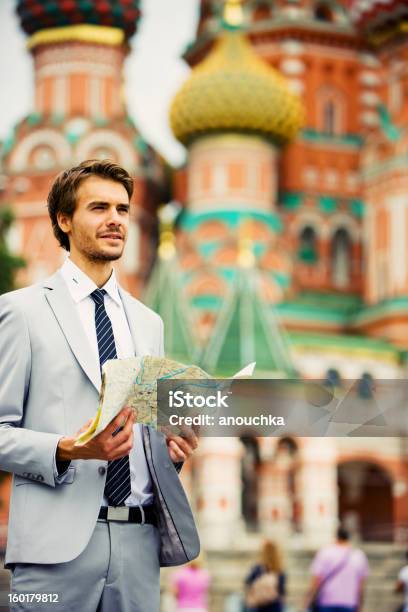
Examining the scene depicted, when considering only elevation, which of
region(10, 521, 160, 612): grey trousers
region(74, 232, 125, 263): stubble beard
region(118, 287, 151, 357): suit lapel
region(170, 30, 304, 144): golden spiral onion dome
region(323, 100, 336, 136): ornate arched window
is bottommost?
region(10, 521, 160, 612): grey trousers

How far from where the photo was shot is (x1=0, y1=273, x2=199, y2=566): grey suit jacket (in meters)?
2.77

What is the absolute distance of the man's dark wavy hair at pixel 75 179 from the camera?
2.97 meters

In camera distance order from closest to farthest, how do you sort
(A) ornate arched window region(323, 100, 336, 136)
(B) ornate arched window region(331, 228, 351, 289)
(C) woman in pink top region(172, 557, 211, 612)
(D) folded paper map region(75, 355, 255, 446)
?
(D) folded paper map region(75, 355, 255, 446)
(C) woman in pink top region(172, 557, 211, 612)
(B) ornate arched window region(331, 228, 351, 289)
(A) ornate arched window region(323, 100, 336, 136)

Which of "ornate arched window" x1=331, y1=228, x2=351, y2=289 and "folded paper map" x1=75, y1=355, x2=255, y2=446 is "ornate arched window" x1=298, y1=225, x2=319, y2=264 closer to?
"ornate arched window" x1=331, y1=228, x2=351, y2=289

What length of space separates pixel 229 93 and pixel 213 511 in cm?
972

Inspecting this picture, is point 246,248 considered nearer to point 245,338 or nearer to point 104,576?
point 245,338

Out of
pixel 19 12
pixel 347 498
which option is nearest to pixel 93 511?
pixel 347 498

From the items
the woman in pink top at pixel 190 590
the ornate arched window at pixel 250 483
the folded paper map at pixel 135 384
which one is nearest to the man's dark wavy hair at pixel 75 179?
the folded paper map at pixel 135 384

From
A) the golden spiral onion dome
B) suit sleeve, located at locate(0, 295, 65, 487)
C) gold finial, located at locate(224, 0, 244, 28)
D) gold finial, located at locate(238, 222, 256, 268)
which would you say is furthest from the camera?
gold finial, located at locate(224, 0, 244, 28)

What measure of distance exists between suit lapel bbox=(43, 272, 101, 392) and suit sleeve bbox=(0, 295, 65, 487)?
3.4 inches

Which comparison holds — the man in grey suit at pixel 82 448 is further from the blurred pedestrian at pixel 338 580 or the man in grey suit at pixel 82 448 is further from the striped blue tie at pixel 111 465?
the blurred pedestrian at pixel 338 580

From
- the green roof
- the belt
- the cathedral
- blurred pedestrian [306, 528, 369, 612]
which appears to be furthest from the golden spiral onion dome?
the belt

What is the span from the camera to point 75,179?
117 inches

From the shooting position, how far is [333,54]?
32.7 meters
